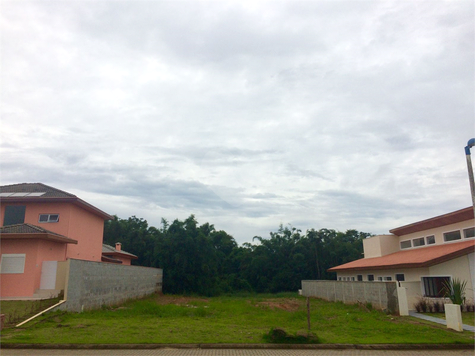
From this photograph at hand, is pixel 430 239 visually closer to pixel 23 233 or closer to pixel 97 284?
pixel 97 284

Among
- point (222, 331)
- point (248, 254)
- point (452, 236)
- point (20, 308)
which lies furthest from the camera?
point (248, 254)

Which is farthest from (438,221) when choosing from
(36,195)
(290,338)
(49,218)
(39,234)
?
(36,195)

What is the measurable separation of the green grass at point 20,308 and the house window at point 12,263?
77.4 inches

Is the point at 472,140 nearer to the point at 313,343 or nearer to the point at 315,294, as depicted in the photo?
the point at 313,343

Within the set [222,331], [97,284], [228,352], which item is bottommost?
[228,352]

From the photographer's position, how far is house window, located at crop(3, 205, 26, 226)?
2416 cm

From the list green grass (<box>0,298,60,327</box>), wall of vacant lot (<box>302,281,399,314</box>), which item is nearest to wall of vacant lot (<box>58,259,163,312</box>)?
green grass (<box>0,298,60,327</box>)

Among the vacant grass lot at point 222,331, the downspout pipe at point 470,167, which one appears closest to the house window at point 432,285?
the vacant grass lot at point 222,331

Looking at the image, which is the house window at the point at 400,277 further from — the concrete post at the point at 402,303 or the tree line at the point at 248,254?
the tree line at the point at 248,254

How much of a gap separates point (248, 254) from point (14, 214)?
104 ft

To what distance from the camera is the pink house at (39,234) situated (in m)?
18.7

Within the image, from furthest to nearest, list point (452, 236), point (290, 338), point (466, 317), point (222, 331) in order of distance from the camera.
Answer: point (452, 236)
point (466, 317)
point (222, 331)
point (290, 338)

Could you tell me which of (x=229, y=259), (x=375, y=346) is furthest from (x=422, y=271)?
(x=229, y=259)

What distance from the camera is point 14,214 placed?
79.7ft
